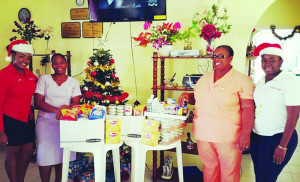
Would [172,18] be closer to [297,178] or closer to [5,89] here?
[5,89]

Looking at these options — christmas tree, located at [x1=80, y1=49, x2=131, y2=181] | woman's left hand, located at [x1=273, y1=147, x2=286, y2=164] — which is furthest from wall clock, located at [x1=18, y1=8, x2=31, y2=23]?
woman's left hand, located at [x1=273, y1=147, x2=286, y2=164]

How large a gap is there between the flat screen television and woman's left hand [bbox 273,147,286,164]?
200 cm

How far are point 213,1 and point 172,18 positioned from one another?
540mm

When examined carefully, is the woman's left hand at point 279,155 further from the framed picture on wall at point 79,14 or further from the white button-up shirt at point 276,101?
the framed picture on wall at point 79,14

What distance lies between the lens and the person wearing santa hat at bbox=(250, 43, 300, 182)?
1902 millimetres

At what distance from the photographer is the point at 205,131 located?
89.6 inches

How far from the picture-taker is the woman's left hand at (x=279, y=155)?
6.31 ft

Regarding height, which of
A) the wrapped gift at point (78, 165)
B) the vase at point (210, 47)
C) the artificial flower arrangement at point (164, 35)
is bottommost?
the wrapped gift at point (78, 165)

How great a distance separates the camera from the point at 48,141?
8.43 ft

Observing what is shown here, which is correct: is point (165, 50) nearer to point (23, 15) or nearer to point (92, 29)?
point (92, 29)

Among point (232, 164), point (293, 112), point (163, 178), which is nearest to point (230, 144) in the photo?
point (232, 164)

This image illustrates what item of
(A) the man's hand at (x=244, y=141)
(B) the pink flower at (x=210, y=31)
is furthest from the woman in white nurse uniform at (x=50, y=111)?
(A) the man's hand at (x=244, y=141)

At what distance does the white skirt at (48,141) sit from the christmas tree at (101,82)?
19.7 inches

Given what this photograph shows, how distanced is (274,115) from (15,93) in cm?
231
